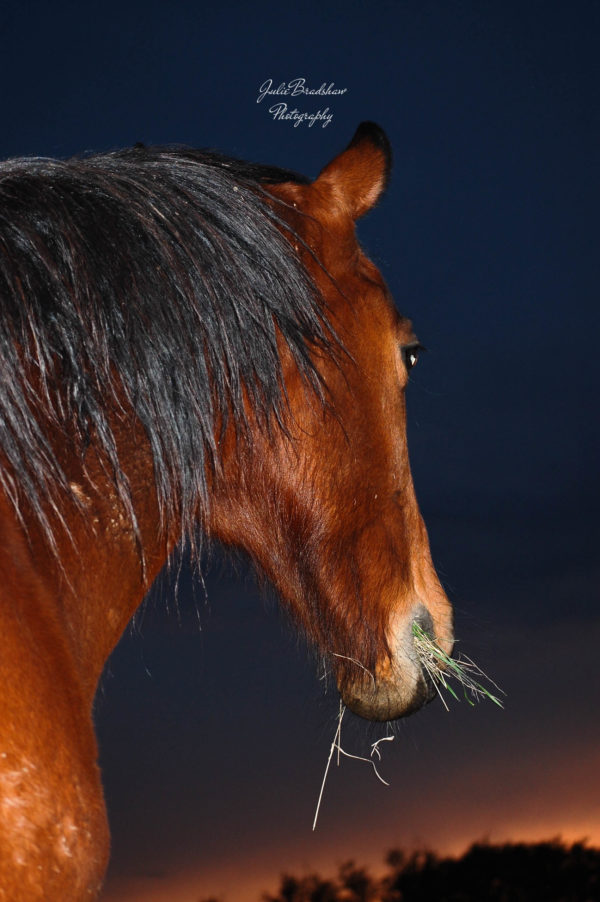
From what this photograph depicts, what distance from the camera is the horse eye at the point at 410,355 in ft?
7.63

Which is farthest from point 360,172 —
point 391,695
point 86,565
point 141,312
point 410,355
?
point 391,695

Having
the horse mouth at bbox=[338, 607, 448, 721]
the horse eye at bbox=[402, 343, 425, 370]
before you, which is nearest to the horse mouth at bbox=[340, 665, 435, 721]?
the horse mouth at bbox=[338, 607, 448, 721]

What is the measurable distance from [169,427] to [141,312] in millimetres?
234

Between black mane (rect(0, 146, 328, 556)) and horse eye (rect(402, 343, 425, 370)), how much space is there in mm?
479

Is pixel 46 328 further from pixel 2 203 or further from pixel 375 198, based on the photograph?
pixel 375 198

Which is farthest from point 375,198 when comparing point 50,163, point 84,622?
point 84,622

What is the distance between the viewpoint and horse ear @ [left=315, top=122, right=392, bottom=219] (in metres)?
2.28

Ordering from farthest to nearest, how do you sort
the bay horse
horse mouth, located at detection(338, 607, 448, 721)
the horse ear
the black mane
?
horse mouth, located at detection(338, 607, 448, 721), the horse ear, the black mane, the bay horse

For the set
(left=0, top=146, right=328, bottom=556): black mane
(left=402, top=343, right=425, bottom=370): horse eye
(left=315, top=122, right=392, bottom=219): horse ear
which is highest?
(left=315, top=122, right=392, bottom=219): horse ear

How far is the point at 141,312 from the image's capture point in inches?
62.5

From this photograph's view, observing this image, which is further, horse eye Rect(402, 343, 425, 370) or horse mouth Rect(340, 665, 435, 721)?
horse mouth Rect(340, 665, 435, 721)

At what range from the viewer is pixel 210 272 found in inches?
68.1

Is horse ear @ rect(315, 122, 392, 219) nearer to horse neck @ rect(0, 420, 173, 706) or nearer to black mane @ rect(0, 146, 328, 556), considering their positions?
black mane @ rect(0, 146, 328, 556)

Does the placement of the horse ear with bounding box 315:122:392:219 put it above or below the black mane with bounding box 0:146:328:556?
above
